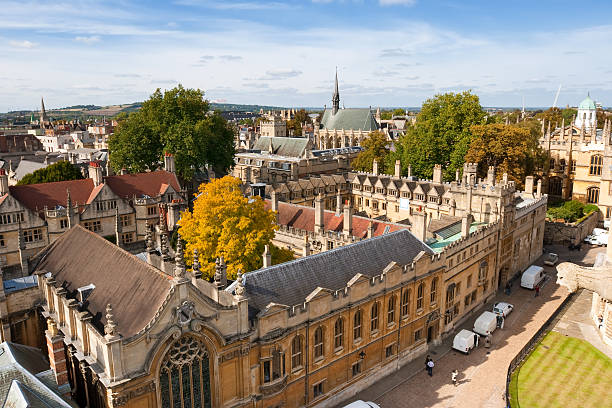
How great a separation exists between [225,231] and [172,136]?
85.5ft

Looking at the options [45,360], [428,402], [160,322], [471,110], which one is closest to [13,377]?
[45,360]

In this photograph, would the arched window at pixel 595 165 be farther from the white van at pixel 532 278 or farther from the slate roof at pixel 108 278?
the slate roof at pixel 108 278

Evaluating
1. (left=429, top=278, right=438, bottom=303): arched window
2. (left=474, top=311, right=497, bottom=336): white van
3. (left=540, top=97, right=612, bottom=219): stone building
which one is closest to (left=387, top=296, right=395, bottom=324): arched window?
(left=429, top=278, right=438, bottom=303): arched window

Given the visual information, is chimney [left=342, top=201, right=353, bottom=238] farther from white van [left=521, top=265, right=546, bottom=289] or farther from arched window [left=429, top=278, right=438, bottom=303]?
white van [left=521, top=265, right=546, bottom=289]

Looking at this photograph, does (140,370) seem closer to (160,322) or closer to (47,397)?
(160,322)

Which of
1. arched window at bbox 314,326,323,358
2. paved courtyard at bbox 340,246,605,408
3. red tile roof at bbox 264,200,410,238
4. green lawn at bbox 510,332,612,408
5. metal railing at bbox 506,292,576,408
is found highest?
red tile roof at bbox 264,200,410,238

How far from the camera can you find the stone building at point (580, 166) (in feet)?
200

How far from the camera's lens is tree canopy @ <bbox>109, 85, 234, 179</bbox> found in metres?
53.2

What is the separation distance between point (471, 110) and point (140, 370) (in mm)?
56622

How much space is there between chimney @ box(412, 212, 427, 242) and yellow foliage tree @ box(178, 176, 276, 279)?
10.5m

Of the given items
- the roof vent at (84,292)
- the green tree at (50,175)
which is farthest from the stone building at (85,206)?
the roof vent at (84,292)

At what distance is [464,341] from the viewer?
104 ft

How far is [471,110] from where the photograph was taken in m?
62.5

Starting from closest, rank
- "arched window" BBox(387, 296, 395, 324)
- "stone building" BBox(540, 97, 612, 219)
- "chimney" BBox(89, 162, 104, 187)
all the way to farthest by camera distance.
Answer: "arched window" BBox(387, 296, 395, 324), "chimney" BBox(89, 162, 104, 187), "stone building" BBox(540, 97, 612, 219)
